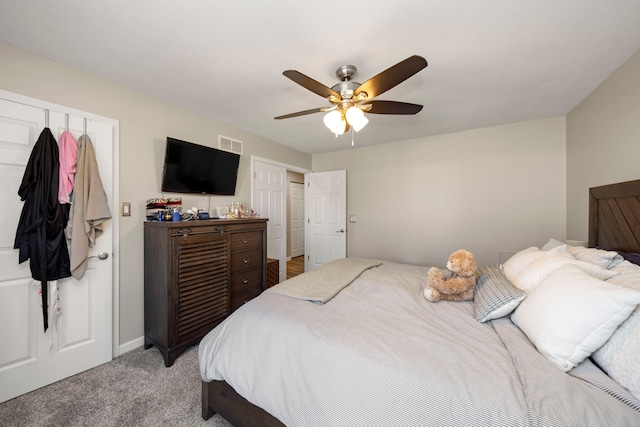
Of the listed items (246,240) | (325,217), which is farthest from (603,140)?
(246,240)

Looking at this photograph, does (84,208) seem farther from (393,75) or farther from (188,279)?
(393,75)

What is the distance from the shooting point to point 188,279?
2072mm

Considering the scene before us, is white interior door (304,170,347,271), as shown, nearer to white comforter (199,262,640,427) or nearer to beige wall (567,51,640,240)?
white comforter (199,262,640,427)

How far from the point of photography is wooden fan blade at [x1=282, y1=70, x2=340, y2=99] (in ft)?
4.44

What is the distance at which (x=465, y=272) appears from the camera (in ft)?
4.96

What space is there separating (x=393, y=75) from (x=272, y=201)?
2717 mm

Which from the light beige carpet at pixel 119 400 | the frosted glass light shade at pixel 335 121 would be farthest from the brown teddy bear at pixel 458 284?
the light beige carpet at pixel 119 400

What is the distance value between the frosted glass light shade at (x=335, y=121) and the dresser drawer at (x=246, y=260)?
1.67 meters

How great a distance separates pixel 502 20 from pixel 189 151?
2702mm

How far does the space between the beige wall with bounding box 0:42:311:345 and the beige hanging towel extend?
0.77ft

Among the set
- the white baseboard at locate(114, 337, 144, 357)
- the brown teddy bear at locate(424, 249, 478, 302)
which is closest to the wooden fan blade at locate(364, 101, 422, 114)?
the brown teddy bear at locate(424, 249, 478, 302)

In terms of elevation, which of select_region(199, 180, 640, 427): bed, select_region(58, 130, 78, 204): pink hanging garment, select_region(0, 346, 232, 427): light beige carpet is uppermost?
select_region(58, 130, 78, 204): pink hanging garment

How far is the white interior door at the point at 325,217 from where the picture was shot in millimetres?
4148

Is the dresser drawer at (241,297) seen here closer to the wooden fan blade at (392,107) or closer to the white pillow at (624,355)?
the wooden fan blade at (392,107)
